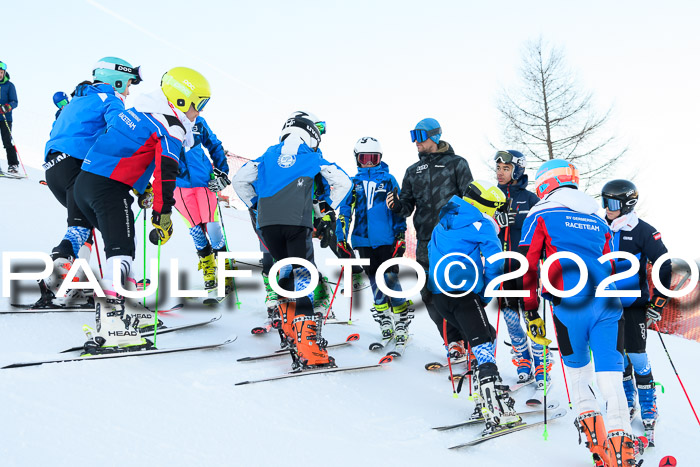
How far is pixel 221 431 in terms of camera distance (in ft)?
10.7

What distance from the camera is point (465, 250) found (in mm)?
4387

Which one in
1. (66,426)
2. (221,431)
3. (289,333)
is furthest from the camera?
(289,333)

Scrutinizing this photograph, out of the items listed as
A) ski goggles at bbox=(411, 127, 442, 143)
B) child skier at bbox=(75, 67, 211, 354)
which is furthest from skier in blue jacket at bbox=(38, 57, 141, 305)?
ski goggles at bbox=(411, 127, 442, 143)

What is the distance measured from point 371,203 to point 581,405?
308 centimetres

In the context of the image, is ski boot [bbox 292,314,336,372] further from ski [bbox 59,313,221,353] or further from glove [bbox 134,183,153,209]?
glove [bbox 134,183,153,209]

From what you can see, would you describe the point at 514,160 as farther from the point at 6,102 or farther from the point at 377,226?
the point at 6,102

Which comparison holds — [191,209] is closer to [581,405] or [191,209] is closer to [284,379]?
[284,379]

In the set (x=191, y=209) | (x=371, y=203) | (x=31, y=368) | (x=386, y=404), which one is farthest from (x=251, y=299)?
(x=31, y=368)

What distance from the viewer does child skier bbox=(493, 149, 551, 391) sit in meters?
5.28

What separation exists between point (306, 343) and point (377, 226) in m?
1.85

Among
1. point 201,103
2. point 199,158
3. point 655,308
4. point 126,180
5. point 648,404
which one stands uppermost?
point 201,103

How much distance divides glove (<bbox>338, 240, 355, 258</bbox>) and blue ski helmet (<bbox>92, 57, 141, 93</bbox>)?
2767mm

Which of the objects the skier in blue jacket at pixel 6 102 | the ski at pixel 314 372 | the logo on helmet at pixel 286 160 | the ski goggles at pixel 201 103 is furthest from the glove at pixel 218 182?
the skier in blue jacket at pixel 6 102

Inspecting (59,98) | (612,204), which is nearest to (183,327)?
(612,204)
